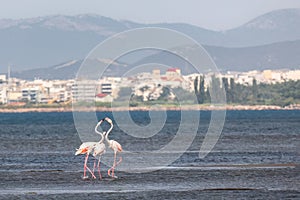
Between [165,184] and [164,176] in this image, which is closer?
[165,184]

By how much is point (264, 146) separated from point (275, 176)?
27919mm

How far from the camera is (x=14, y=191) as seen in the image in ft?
115

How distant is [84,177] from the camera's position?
39.2 meters

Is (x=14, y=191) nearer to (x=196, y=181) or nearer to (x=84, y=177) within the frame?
(x=84, y=177)

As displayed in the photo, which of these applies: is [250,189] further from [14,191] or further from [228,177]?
[14,191]

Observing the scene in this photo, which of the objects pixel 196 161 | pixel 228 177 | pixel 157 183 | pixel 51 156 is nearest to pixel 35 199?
pixel 157 183

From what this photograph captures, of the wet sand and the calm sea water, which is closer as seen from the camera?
the wet sand

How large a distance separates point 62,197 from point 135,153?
26.0m

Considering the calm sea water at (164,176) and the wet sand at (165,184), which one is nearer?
the wet sand at (165,184)

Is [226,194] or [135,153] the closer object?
[226,194]

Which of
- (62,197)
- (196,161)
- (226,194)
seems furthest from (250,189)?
(196,161)

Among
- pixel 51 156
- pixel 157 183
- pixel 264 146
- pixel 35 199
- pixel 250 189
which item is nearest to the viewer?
pixel 35 199

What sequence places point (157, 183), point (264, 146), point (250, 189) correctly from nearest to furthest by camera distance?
point (250, 189) < point (157, 183) < point (264, 146)

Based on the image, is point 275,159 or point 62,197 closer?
point 62,197
